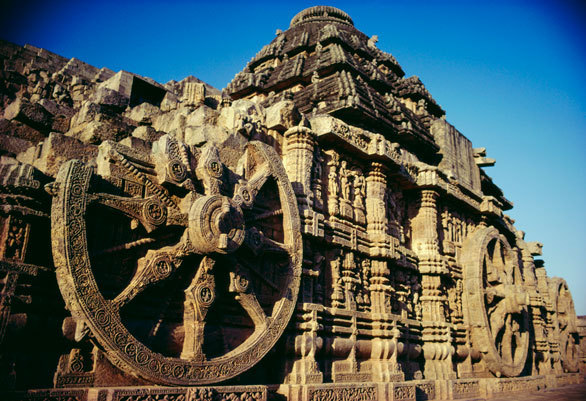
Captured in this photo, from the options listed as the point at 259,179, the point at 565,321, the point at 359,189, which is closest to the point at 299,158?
the point at 259,179

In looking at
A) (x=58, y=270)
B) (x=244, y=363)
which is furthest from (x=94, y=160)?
(x=244, y=363)

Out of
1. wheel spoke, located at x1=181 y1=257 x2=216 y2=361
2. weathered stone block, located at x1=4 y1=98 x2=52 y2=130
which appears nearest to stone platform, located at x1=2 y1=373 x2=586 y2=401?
wheel spoke, located at x1=181 y1=257 x2=216 y2=361

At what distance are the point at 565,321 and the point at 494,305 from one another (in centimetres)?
716

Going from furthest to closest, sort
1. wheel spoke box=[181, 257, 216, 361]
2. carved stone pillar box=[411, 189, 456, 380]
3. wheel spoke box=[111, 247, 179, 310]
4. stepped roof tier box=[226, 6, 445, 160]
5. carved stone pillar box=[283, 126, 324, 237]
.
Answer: stepped roof tier box=[226, 6, 445, 160], carved stone pillar box=[411, 189, 456, 380], carved stone pillar box=[283, 126, 324, 237], wheel spoke box=[181, 257, 216, 361], wheel spoke box=[111, 247, 179, 310]

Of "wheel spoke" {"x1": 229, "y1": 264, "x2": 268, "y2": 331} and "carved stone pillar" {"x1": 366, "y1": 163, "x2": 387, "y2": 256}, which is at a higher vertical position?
"carved stone pillar" {"x1": 366, "y1": 163, "x2": 387, "y2": 256}

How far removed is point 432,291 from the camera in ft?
34.5

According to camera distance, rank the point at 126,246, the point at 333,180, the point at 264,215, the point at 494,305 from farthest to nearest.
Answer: the point at 494,305 < the point at 333,180 < the point at 264,215 < the point at 126,246

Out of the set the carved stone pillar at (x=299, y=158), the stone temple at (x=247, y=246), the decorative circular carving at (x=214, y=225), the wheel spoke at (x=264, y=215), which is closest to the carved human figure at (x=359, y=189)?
the stone temple at (x=247, y=246)

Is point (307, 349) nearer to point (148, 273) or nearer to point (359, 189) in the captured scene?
point (148, 273)

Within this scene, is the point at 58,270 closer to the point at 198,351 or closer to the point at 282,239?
the point at 198,351

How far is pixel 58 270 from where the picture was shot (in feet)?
15.0

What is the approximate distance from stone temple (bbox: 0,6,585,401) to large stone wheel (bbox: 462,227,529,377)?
0.18ft

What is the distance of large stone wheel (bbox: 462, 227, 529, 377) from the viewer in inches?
445

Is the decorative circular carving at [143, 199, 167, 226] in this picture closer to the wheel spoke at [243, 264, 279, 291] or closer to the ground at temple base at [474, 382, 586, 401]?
the wheel spoke at [243, 264, 279, 291]
